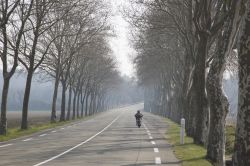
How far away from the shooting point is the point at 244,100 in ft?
31.6

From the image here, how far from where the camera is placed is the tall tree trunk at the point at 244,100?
9531 mm

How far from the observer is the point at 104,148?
2120 cm

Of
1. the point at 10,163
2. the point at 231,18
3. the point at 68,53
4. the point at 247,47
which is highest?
the point at 68,53

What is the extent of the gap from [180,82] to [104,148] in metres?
31.8

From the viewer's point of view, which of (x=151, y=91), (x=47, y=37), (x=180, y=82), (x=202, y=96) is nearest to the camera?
(x=202, y=96)

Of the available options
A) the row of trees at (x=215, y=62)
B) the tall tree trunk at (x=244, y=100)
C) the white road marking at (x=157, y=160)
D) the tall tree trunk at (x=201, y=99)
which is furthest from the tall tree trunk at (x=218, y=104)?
the tall tree trunk at (x=244, y=100)

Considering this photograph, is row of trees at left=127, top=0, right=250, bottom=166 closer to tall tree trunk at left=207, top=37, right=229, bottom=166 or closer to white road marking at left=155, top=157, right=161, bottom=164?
tall tree trunk at left=207, top=37, right=229, bottom=166

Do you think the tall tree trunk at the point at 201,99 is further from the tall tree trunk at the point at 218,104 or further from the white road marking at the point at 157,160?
the white road marking at the point at 157,160

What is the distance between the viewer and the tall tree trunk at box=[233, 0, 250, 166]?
375 inches

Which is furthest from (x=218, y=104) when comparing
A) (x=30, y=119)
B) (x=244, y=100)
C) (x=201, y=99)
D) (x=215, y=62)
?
(x=30, y=119)

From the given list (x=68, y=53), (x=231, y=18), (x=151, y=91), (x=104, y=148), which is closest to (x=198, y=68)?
(x=104, y=148)

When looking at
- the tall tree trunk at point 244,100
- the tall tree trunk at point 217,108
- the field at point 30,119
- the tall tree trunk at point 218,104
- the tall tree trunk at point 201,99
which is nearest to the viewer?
the tall tree trunk at point 244,100

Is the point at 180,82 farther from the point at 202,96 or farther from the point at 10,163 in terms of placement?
the point at 10,163

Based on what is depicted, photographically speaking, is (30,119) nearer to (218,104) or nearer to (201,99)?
(201,99)
